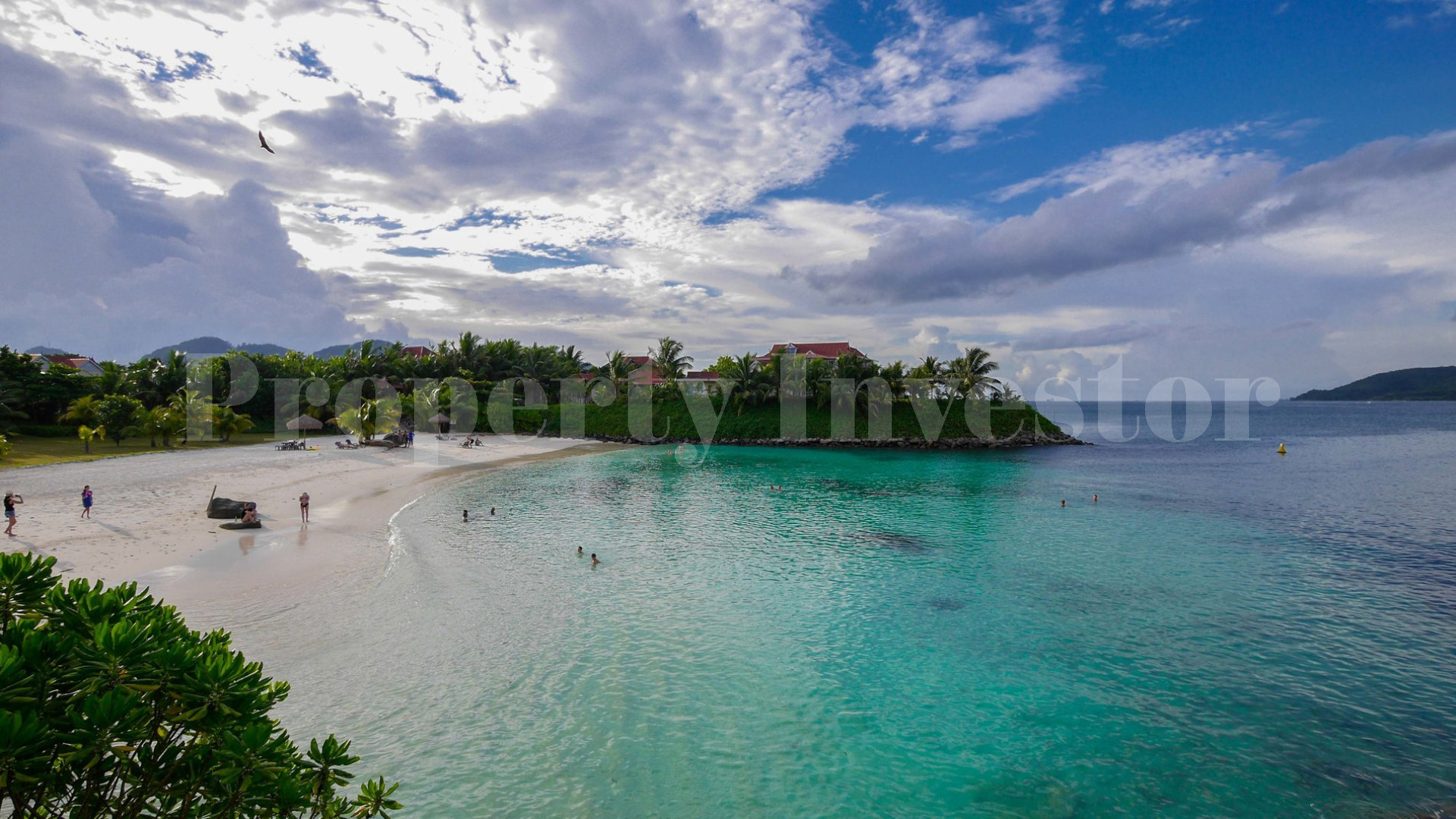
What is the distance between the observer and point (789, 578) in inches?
836

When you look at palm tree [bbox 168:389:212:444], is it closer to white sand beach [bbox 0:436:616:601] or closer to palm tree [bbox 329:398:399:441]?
white sand beach [bbox 0:436:616:601]

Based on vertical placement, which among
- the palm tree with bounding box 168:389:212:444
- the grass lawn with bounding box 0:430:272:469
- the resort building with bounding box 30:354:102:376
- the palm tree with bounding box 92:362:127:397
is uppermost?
the resort building with bounding box 30:354:102:376

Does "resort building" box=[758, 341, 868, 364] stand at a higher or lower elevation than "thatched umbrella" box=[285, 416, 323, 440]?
higher

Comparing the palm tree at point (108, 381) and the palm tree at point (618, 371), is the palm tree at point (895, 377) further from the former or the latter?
the palm tree at point (108, 381)

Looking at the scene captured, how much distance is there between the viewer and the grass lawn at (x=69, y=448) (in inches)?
1538

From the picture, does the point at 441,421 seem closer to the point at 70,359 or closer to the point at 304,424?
the point at 304,424

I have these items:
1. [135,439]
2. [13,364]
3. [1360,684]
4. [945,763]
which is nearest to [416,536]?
[945,763]

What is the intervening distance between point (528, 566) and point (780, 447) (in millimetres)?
45666

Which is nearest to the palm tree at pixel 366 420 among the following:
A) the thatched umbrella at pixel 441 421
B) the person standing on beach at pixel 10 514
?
the thatched umbrella at pixel 441 421

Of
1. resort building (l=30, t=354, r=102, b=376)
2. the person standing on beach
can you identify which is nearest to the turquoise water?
the person standing on beach

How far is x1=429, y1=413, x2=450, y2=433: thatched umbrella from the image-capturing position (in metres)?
66.3

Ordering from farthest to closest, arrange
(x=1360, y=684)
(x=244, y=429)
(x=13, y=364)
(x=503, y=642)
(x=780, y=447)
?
1. (x=780, y=447)
2. (x=244, y=429)
3. (x=13, y=364)
4. (x=503, y=642)
5. (x=1360, y=684)

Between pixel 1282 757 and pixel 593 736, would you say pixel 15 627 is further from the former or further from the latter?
pixel 1282 757

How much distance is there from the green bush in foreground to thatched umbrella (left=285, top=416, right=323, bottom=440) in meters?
64.4
